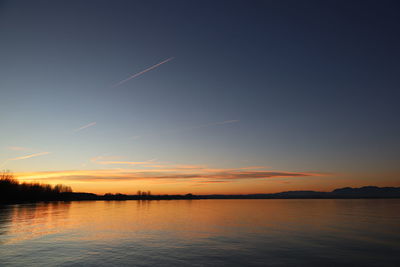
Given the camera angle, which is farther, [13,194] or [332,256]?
[13,194]

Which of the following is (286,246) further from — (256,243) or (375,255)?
(375,255)

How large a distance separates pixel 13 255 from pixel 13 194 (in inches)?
7262

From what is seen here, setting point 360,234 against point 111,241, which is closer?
point 111,241

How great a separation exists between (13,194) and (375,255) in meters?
208

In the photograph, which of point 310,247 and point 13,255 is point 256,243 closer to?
point 310,247

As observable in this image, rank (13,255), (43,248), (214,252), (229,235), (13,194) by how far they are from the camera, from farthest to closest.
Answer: (13,194) → (229,235) → (43,248) → (214,252) → (13,255)

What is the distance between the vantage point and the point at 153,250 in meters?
29.9

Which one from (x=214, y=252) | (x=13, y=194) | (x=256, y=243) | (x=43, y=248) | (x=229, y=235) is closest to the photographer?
(x=214, y=252)

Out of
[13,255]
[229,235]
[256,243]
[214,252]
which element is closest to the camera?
[13,255]

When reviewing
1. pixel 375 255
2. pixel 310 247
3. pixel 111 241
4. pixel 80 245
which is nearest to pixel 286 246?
pixel 310 247

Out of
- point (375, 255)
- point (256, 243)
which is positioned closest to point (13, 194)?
point (256, 243)

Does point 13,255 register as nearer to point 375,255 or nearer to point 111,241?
point 111,241

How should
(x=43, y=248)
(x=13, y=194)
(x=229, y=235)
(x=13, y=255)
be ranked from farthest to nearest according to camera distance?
(x=13, y=194) → (x=229, y=235) → (x=43, y=248) → (x=13, y=255)

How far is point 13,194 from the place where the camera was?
17450 centimetres
